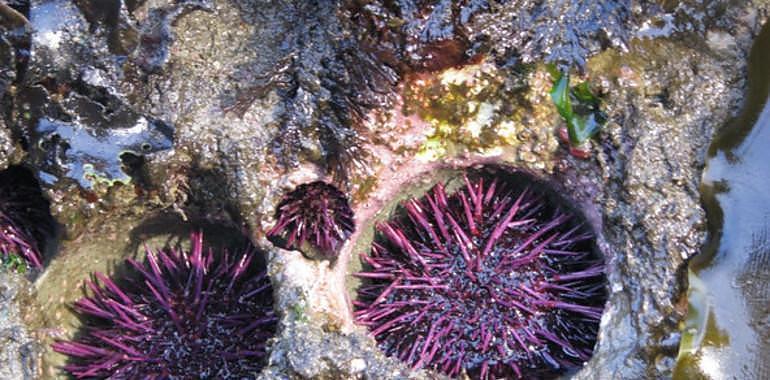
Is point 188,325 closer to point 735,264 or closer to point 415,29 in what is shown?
point 415,29

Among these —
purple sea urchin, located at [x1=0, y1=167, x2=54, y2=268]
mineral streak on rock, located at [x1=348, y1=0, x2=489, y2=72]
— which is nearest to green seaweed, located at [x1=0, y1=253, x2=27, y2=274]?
purple sea urchin, located at [x1=0, y1=167, x2=54, y2=268]

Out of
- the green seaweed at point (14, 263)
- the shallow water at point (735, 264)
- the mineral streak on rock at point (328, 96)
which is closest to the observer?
the shallow water at point (735, 264)

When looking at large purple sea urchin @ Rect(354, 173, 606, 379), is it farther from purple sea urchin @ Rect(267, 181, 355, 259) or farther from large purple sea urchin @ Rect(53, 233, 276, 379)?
large purple sea urchin @ Rect(53, 233, 276, 379)

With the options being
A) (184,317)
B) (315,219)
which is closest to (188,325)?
(184,317)

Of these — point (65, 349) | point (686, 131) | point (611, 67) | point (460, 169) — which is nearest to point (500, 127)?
point (460, 169)

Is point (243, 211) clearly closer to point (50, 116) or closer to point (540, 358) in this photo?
point (50, 116)

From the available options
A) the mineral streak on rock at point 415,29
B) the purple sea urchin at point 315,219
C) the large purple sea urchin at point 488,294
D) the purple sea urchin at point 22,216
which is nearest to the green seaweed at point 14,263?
the purple sea urchin at point 22,216

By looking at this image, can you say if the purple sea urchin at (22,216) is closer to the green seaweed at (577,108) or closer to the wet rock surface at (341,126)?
the wet rock surface at (341,126)
